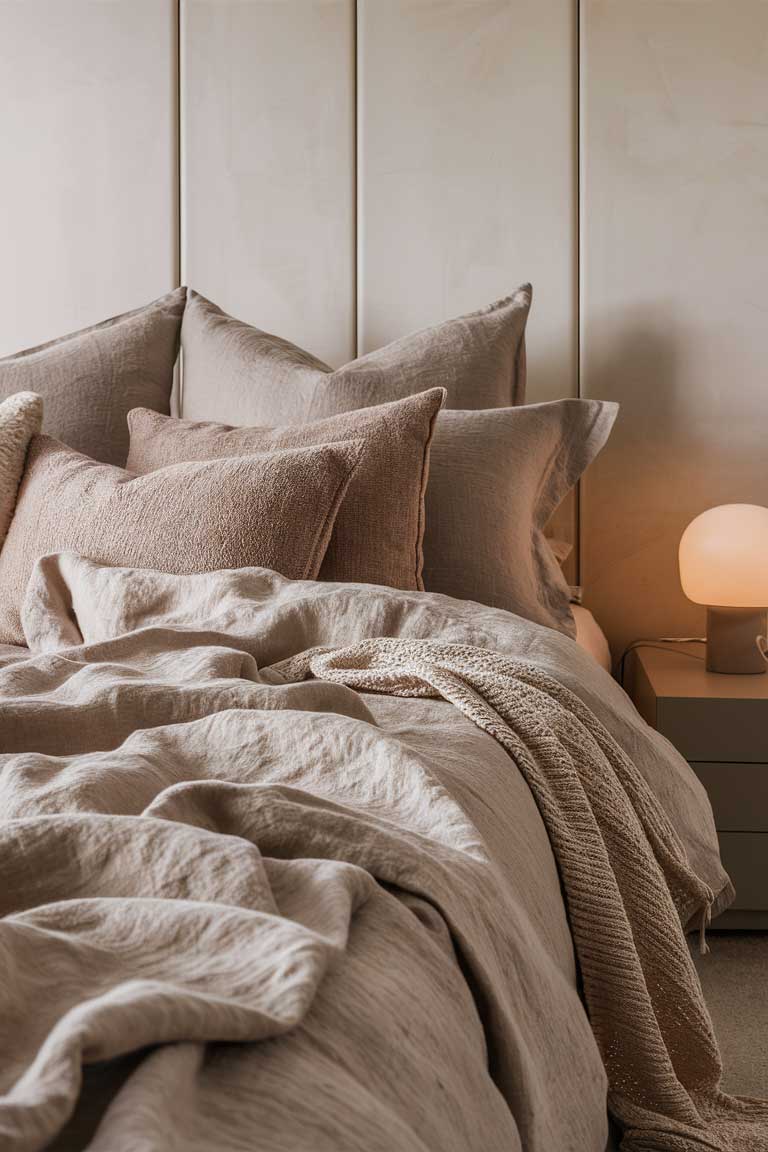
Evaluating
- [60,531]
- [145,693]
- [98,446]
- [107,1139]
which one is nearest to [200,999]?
[107,1139]

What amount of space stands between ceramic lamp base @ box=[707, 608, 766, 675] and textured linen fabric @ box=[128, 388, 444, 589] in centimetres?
76

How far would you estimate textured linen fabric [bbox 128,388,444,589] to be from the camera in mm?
1803

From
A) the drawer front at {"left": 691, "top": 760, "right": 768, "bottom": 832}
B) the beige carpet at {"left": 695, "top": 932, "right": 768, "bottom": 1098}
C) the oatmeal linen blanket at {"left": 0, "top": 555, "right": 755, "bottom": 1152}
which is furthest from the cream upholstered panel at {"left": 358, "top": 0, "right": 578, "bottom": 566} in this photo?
the oatmeal linen blanket at {"left": 0, "top": 555, "right": 755, "bottom": 1152}

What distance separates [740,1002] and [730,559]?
2.64 ft

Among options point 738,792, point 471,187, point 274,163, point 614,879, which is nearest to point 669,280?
point 471,187

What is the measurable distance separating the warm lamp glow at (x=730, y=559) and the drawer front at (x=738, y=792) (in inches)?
13.6

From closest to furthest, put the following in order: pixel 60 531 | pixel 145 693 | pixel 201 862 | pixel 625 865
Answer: pixel 201 862 → pixel 145 693 → pixel 625 865 → pixel 60 531

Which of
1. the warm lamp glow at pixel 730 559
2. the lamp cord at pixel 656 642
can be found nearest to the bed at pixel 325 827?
the warm lamp glow at pixel 730 559

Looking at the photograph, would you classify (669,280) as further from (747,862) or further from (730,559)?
(747,862)

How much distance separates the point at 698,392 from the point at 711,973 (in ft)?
4.01

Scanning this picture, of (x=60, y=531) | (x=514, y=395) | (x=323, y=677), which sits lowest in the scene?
(x=323, y=677)

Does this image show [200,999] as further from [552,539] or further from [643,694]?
[552,539]

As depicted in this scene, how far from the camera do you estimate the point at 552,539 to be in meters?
2.60

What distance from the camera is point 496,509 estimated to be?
6.58ft
